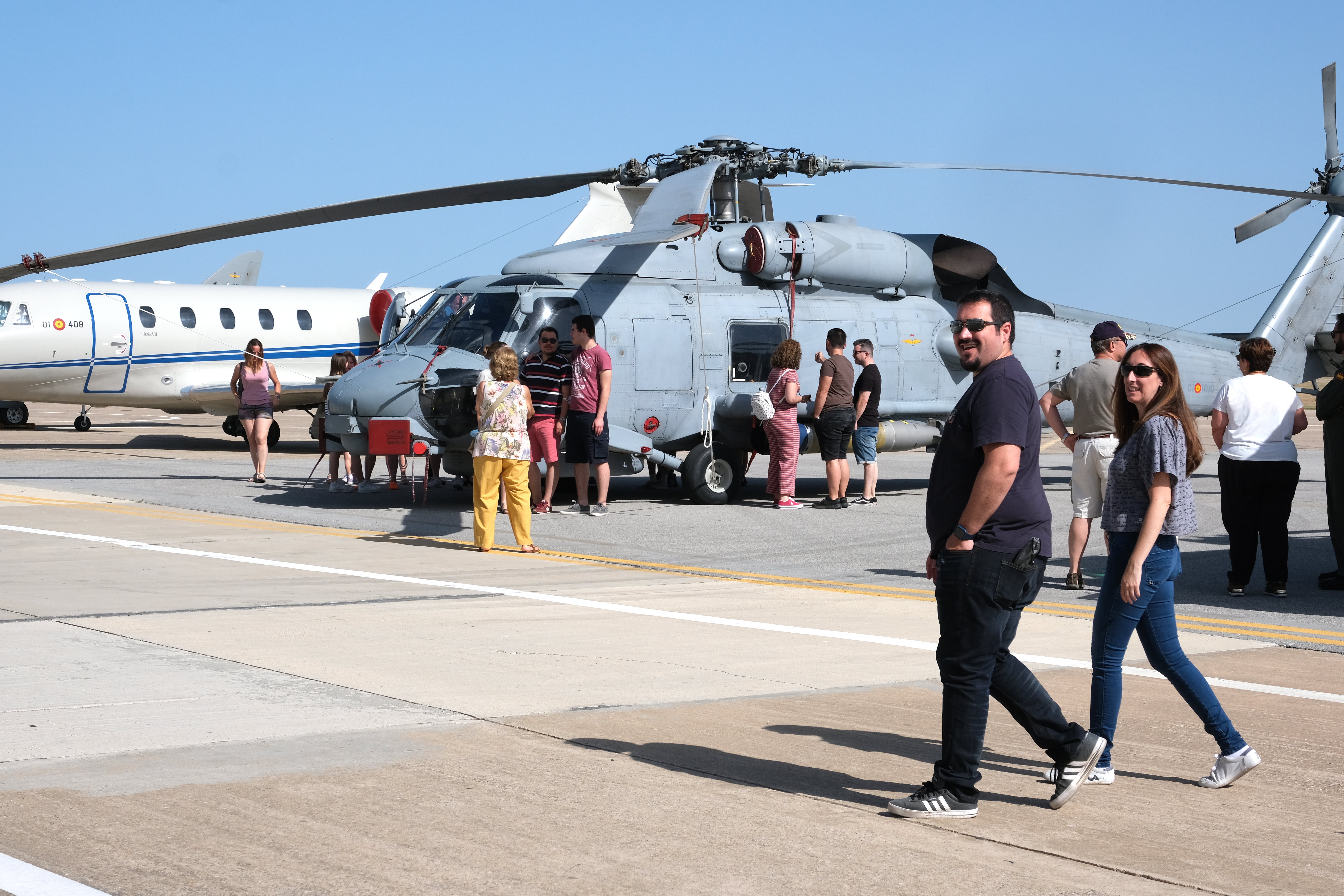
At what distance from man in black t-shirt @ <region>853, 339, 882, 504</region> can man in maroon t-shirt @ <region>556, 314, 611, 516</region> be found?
9.68 ft

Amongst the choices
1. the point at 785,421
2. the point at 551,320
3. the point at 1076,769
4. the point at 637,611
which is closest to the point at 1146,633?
the point at 1076,769

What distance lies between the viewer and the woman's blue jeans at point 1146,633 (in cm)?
490

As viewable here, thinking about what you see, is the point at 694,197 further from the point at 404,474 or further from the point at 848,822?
the point at 848,822

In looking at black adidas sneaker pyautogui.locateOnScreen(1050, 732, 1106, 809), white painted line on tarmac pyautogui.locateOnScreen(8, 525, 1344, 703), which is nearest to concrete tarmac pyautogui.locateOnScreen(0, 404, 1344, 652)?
white painted line on tarmac pyautogui.locateOnScreen(8, 525, 1344, 703)

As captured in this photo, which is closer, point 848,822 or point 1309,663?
point 848,822

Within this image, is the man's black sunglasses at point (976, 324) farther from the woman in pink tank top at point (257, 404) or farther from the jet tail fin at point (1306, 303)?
the jet tail fin at point (1306, 303)

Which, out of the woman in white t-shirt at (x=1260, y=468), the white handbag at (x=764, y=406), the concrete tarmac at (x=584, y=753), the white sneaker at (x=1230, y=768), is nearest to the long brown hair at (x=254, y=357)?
the white handbag at (x=764, y=406)

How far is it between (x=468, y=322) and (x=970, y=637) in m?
10.7

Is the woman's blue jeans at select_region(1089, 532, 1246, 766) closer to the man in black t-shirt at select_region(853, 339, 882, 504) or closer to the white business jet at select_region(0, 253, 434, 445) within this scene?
the man in black t-shirt at select_region(853, 339, 882, 504)

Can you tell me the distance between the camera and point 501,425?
11406mm

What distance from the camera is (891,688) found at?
252 inches

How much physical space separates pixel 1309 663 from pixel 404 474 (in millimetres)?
11500

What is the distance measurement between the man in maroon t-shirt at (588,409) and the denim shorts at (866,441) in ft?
10.4

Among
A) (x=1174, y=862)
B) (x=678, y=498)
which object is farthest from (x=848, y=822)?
(x=678, y=498)
